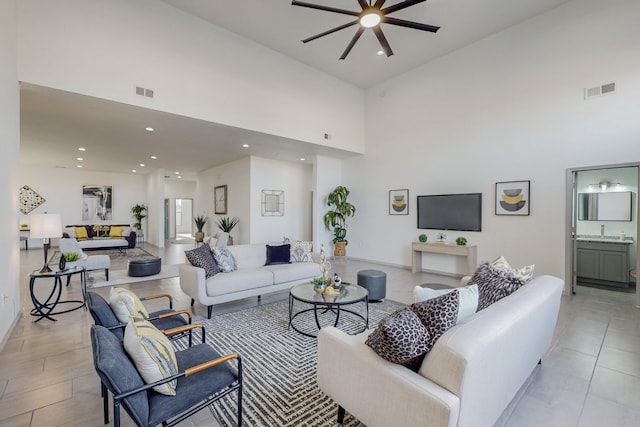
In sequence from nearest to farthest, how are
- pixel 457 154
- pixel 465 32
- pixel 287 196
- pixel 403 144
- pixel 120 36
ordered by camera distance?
pixel 120 36 < pixel 465 32 < pixel 457 154 < pixel 403 144 < pixel 287 196

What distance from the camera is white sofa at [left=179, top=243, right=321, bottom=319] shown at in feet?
11.8

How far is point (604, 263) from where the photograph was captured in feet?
16.6

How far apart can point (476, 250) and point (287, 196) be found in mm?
5562

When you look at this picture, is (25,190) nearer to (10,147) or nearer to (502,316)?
(10,147)

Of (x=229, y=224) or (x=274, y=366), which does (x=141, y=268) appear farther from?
(x=274, y=366)

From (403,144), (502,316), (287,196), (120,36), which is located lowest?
(502,316)

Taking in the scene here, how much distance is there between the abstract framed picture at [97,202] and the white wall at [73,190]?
13 cm

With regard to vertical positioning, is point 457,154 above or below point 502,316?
above

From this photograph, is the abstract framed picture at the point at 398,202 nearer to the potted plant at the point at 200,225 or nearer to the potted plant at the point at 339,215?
the potted plant at the point at 339,215

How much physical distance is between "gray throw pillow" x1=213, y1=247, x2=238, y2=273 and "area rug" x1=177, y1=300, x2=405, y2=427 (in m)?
0.65

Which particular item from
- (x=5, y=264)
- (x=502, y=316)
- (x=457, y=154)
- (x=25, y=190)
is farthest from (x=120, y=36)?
(x=25, y=190)

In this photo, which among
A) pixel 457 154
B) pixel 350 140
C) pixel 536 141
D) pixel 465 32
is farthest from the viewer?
A: pixel 350 140

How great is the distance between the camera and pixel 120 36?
163 inches

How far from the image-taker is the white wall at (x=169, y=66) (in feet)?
12.0
